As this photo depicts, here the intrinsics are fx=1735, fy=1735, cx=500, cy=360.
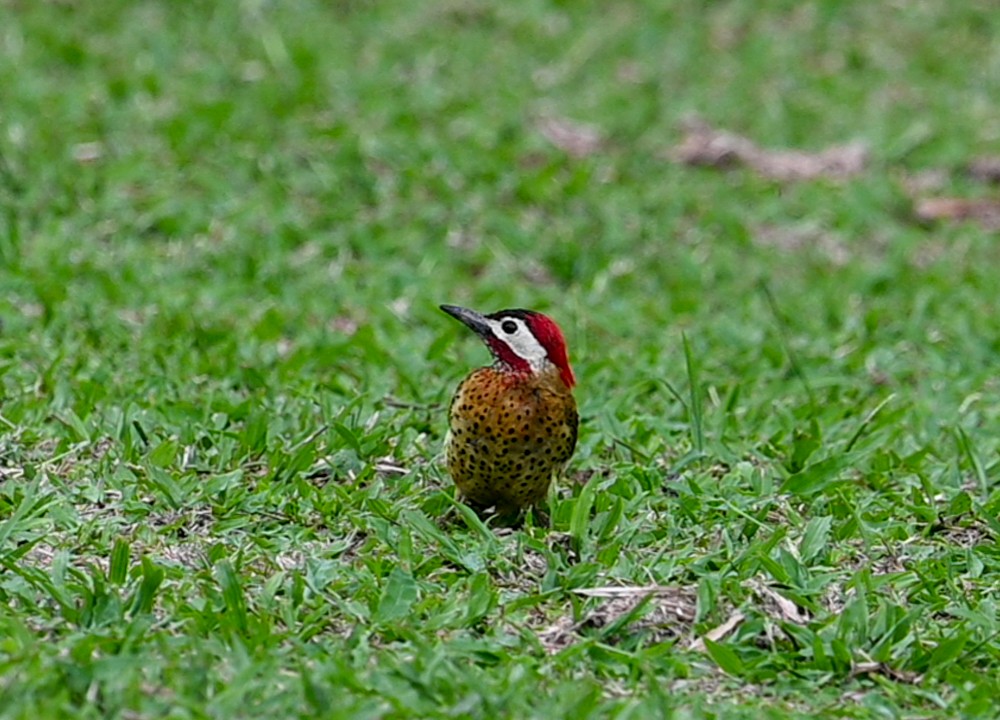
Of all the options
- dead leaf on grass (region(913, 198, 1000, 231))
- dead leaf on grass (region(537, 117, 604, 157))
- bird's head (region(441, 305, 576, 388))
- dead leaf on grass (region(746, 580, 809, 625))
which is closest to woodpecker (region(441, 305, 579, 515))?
Result: bird's head (region(441, 305, 576, 388))

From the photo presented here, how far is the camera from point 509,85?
31.4 ft

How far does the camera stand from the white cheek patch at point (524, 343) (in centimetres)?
511

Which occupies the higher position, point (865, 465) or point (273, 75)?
point (273, 75)

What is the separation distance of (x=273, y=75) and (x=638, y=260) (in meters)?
2.49

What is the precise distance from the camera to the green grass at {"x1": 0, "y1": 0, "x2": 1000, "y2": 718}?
14.0 ft

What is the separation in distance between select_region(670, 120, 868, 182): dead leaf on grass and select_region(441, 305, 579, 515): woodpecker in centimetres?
408

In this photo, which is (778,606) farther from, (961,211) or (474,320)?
(961,211)

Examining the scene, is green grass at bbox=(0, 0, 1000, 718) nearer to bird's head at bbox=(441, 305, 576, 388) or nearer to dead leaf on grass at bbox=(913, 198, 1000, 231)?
dead leaf on grass at bbox=(913, 198, 1000, 231)

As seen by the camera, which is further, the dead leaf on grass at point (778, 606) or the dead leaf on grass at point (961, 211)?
the dead leaf on grass at point (961, 211)

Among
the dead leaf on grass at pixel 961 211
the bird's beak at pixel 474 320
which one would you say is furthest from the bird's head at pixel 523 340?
the dead leaf on grass at pixel 961 211

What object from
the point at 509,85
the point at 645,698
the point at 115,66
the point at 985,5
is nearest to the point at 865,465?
the point at 645,698

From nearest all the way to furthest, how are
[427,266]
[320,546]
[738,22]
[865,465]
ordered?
[320,546]
[865,465]
[427,266]
[738,22]

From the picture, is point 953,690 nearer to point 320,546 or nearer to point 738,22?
point 320,546

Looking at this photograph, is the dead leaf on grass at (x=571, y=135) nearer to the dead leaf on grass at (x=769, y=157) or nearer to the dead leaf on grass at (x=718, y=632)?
the dead leaf on grass at (x=769, y=157)
